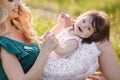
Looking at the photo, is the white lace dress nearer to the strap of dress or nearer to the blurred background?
the strap of dress

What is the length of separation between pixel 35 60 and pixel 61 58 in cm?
20

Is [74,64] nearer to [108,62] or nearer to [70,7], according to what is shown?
[108,62]

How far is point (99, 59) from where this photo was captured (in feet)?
13.4

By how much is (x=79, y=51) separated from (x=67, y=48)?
0.12 meters

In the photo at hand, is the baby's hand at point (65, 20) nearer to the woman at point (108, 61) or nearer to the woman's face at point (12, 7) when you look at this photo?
the woman at point (108, 61)

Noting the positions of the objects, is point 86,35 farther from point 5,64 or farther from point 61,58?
point 5,64

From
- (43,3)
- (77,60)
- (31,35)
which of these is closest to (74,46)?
(77,60)

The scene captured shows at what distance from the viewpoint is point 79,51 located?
399 cm

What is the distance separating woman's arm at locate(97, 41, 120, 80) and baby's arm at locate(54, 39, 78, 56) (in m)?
0.20

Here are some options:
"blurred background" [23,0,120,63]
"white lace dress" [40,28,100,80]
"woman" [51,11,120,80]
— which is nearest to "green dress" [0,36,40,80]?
"white lace dress" [40,28,100,80]

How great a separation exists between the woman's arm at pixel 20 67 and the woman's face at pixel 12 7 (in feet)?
0.98

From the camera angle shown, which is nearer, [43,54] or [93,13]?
[43,54]

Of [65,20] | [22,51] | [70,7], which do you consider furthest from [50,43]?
[70,7]

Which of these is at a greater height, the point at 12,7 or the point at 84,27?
the point at 12,7
